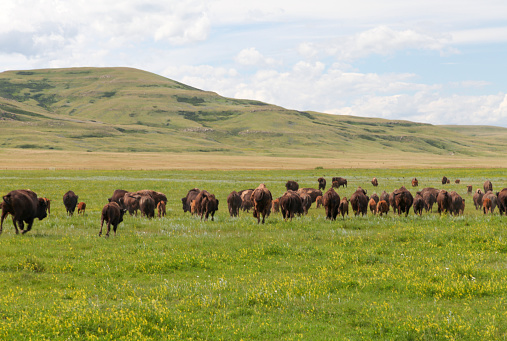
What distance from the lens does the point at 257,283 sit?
12234mm

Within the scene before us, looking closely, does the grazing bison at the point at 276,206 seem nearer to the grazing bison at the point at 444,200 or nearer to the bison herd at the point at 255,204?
the bison herd at the point at 255,204

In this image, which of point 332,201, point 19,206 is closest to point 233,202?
point 332,201

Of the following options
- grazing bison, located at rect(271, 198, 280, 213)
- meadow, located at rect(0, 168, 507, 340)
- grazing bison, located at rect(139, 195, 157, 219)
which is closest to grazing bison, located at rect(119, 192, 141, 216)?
grazing bison, located at rect(139, 195, 157, 219)

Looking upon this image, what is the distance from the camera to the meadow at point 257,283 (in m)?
8.83

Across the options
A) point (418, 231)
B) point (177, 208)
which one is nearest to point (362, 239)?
point (418, 231)

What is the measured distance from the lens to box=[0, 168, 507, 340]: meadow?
8828mm

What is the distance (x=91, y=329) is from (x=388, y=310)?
6.67 meters

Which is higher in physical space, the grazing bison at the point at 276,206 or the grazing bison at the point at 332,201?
the grazing bison at the point at 332,201

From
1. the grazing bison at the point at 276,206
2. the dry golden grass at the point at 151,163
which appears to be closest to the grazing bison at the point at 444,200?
the grazing bison at the point at 276,206

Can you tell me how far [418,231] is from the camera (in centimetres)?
1838

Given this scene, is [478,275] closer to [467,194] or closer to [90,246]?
[90,246]

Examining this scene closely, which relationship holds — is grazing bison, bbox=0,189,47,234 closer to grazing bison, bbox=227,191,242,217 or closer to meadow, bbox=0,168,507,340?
meadow, bbox=0,168,507,340

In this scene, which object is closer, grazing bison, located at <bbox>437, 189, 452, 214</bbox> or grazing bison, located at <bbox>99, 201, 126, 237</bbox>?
grazing bison, located at <bbox>99, 201, 126, 237</bbox>

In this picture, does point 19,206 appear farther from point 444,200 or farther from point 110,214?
point 444,200
